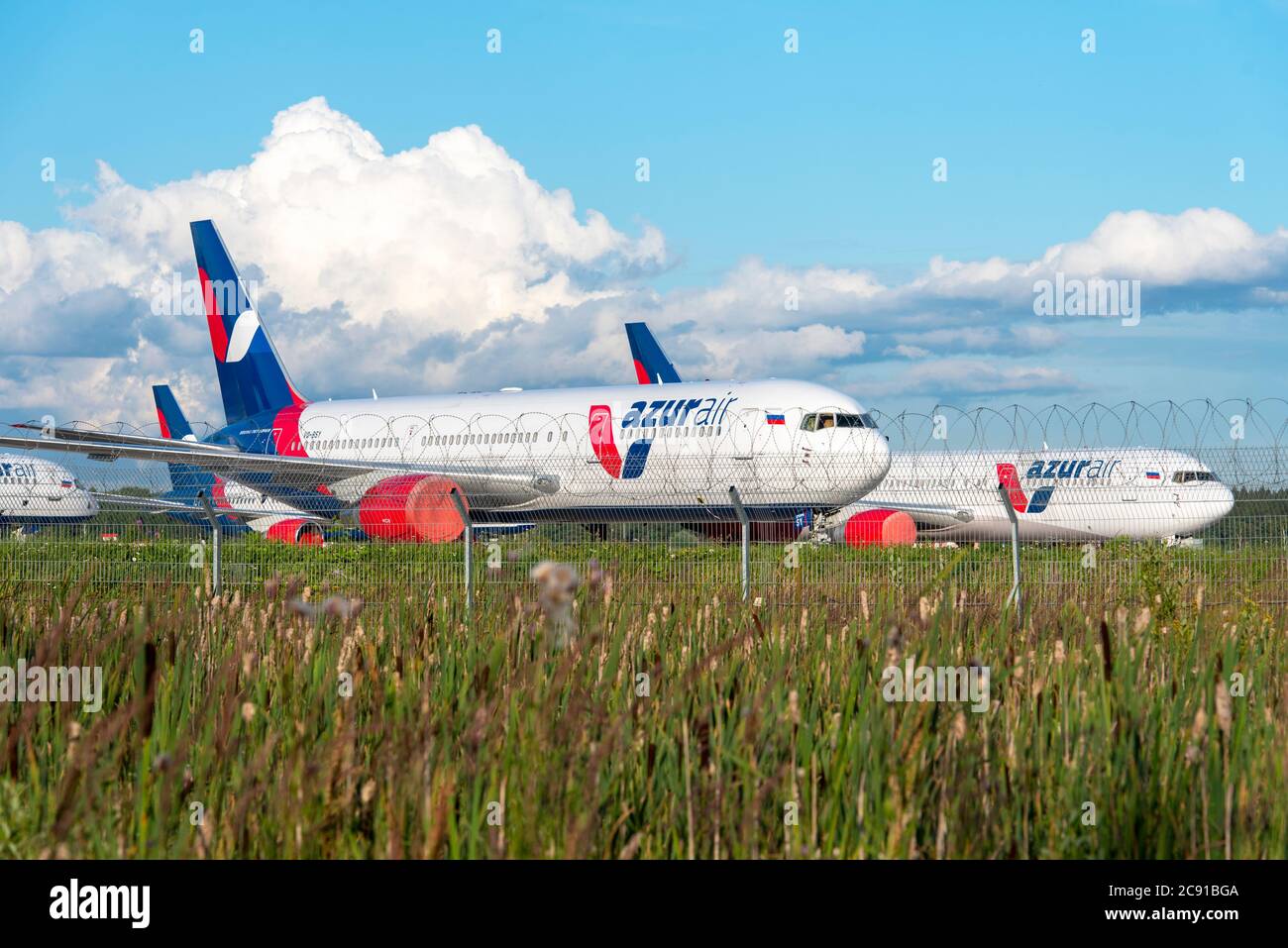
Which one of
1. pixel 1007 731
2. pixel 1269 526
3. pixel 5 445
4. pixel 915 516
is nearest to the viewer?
pixel 1007 731

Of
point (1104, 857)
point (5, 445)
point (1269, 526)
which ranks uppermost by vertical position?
point (5, 445)

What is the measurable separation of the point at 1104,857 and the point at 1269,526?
28.8ft

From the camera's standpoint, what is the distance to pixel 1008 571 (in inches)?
490

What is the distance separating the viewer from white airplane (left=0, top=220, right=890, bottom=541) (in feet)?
70.8

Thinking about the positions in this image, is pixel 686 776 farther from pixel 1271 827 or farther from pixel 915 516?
pixel 915 516

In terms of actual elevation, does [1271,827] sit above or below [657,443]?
below

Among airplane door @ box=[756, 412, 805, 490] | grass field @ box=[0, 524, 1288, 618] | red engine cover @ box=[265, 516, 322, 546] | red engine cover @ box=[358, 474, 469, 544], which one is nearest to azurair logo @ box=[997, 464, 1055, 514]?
airplane door @ box=[756, 412, 805, 490]

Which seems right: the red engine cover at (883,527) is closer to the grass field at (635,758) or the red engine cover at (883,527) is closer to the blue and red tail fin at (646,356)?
the blue and red tail fin at (646,356)

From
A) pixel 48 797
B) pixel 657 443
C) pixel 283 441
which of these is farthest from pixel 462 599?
pixel 283 441

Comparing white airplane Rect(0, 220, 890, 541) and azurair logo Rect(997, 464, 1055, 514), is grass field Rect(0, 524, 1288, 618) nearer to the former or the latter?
white airplane Rect(0, 220, 890, 541)

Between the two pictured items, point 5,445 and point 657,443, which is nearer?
point 5,445

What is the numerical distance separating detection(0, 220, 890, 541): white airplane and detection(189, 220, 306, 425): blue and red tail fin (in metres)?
0.04

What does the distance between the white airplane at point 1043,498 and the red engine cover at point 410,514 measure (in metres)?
6.77
